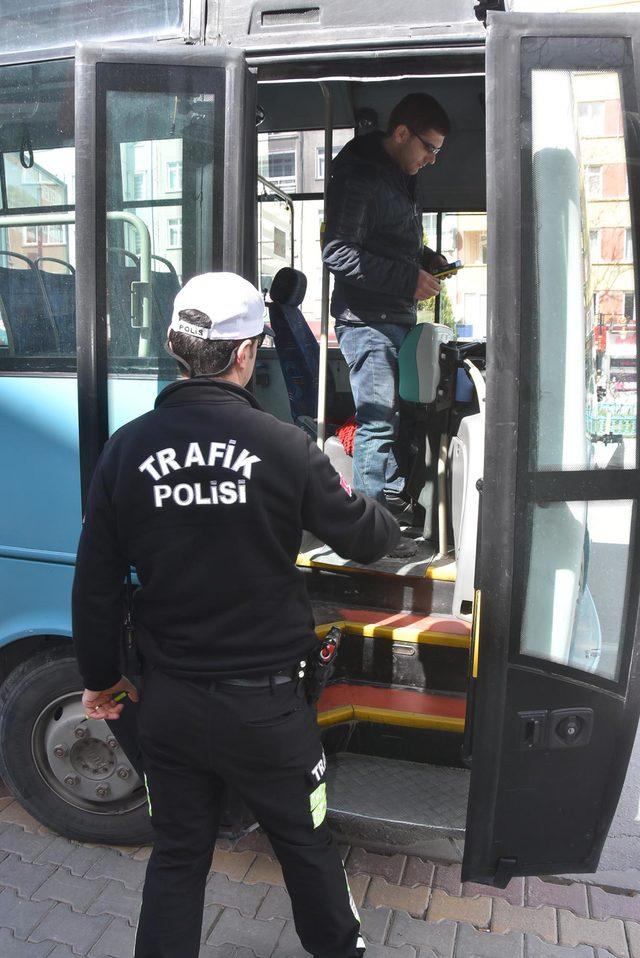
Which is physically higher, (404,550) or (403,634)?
(404,550)

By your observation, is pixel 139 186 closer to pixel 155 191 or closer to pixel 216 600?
pixel 155 191

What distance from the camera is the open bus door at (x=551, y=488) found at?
2.08m

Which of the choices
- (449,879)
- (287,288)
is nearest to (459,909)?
(449,879)

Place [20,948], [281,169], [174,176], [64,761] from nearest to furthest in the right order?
[174,176] < [20,948] < [64,761] < [281,169]

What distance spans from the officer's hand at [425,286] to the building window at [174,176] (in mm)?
1270

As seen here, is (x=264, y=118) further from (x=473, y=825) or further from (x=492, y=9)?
(x=473, y=825)

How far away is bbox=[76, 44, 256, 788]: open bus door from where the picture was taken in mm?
2348

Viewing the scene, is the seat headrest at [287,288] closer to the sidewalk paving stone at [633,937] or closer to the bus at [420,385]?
the bus at [420,385]

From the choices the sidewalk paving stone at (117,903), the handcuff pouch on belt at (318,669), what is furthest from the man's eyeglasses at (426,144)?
the sidewalk paving stone at (117,903)

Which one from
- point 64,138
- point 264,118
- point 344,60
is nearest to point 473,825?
point 344,60

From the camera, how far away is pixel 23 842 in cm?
307

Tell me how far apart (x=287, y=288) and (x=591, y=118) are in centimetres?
208

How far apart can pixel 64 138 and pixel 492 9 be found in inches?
53.6

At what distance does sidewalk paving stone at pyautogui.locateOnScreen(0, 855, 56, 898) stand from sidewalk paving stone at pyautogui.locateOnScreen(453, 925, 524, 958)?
4.80 ft
